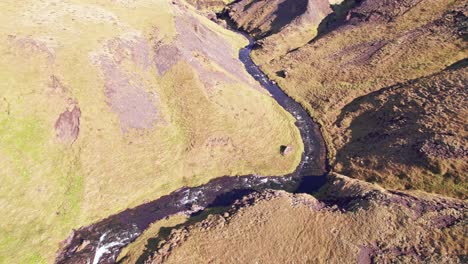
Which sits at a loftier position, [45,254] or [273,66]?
[273,66]

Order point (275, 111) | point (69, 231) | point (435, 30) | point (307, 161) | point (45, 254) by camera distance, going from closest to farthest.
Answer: point (45, 254)
point (69, 231)
point (307, 161)
point (275, 111)
point (435, 30)

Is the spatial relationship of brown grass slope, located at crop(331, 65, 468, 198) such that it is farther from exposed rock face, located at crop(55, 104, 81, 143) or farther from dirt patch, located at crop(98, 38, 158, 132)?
exposed rock face, located at crop(55, 104, 81, 143)

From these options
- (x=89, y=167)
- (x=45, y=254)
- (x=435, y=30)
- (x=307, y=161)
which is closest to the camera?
(x=45, y=254)

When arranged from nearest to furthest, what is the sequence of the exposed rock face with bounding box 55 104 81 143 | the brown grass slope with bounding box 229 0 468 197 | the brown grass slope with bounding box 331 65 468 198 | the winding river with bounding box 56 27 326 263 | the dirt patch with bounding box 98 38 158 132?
the winding river with bounding box 56 27 326 263 → the brown grass slope with bounding box 331 65 468 198 → the exposed rock face with bounding box 55 104 81 143 → the brown grass slope with bounding box 229 0 468 197 → the dirt patch with bounding box 98 38 158 132

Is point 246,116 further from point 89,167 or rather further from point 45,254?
point 45,254

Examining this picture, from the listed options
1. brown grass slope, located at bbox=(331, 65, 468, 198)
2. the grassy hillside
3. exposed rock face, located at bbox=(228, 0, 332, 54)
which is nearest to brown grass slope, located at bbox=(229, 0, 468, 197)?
brown grass slope, located at bbox=(331, 65, 468, 198)

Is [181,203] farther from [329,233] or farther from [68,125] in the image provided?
[68,125]

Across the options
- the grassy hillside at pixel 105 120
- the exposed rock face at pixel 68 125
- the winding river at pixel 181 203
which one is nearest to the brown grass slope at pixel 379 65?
the winding river at pixel 181 203

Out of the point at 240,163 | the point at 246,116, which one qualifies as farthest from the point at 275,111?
the point at 240,163

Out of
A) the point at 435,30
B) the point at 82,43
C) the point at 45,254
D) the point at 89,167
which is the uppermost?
the point at 435,30
